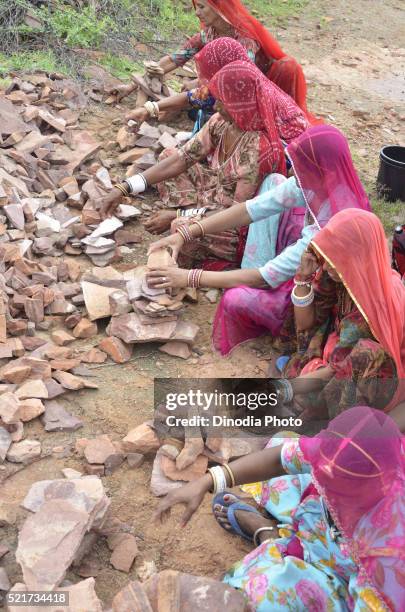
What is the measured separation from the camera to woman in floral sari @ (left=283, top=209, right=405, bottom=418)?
315cm

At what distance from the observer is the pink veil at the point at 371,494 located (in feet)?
7.11

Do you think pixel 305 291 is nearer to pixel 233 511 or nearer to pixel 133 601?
pixel 233 511

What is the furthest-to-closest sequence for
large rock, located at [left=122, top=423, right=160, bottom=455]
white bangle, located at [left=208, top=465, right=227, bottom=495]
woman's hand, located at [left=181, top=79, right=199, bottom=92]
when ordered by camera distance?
woman's hand, located at [left=181, top=79, right=199, bottom=92] < large rock, located at [left=122, top=423, right=160, bottom=455] < white bangle, located at [left=208, top=465, right=227, bottom=495]

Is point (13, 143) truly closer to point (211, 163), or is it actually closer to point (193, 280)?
point (211, 163)

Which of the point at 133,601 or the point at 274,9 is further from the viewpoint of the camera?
the point at 274,9

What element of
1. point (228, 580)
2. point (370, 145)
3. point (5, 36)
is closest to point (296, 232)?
point (228, 580)

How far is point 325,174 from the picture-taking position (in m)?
3.72

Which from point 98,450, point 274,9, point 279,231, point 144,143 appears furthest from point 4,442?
point 274,9

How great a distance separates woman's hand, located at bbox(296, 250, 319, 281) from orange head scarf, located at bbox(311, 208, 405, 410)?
0.65 ft

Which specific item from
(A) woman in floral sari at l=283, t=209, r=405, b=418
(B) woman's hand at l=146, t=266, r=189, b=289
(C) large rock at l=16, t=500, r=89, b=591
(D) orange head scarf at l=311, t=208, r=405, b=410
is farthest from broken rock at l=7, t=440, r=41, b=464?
(D) orange head scarf at l=311, t=208, r=405, b=410

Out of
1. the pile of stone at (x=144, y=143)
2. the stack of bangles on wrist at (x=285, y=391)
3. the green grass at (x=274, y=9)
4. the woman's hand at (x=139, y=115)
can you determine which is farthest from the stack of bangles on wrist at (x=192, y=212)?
the green grass at (x=274, y=9)

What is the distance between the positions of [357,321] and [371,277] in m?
0.24

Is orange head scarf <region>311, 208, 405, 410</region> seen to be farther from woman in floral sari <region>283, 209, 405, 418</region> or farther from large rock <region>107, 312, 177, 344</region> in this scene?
large rock <region>107, 312, 177, 344</region>

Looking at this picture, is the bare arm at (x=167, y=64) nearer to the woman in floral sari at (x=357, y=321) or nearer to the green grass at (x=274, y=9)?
the woman in floral sari at (x=357, y=321)
